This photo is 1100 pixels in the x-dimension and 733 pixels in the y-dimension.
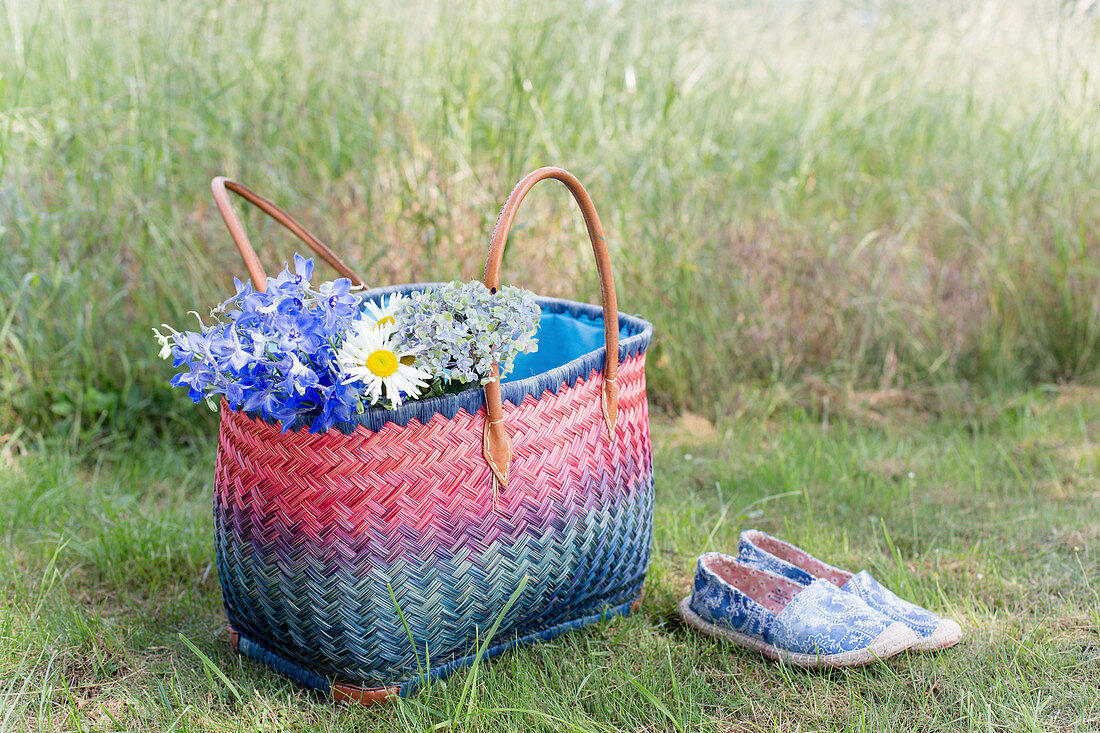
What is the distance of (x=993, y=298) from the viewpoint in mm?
3023

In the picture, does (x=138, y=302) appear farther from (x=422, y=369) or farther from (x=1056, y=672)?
(x=1056, y=672)

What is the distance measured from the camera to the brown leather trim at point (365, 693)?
4.78ft

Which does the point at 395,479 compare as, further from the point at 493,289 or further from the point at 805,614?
the point at 805,614

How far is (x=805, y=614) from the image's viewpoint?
1583mm

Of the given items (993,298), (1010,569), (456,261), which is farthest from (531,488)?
(993,298)

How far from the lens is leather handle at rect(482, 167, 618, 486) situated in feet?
4.55

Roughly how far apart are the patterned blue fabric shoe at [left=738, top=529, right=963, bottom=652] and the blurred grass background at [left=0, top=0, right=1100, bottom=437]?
1092mm

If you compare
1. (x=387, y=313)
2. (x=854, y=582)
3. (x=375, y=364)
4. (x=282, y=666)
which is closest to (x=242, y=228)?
(x=387, y=313)

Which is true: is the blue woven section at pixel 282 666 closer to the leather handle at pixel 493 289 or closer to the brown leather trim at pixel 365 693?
the brown leather trim at pixel 365 693

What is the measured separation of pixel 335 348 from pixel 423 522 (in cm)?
31

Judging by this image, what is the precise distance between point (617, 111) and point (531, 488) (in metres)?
1.87

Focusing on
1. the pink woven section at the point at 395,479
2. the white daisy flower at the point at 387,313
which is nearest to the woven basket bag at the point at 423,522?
the pink woven section at the point at 395,479

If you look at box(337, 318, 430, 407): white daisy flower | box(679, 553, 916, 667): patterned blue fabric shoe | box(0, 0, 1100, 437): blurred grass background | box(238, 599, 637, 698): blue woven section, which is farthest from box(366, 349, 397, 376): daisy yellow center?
box(0, 0, 1100, 437): blurred grass background

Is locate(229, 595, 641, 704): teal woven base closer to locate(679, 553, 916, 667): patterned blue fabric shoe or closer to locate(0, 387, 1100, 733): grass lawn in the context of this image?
locate(0, 387, 1100, 733): grass lawn
